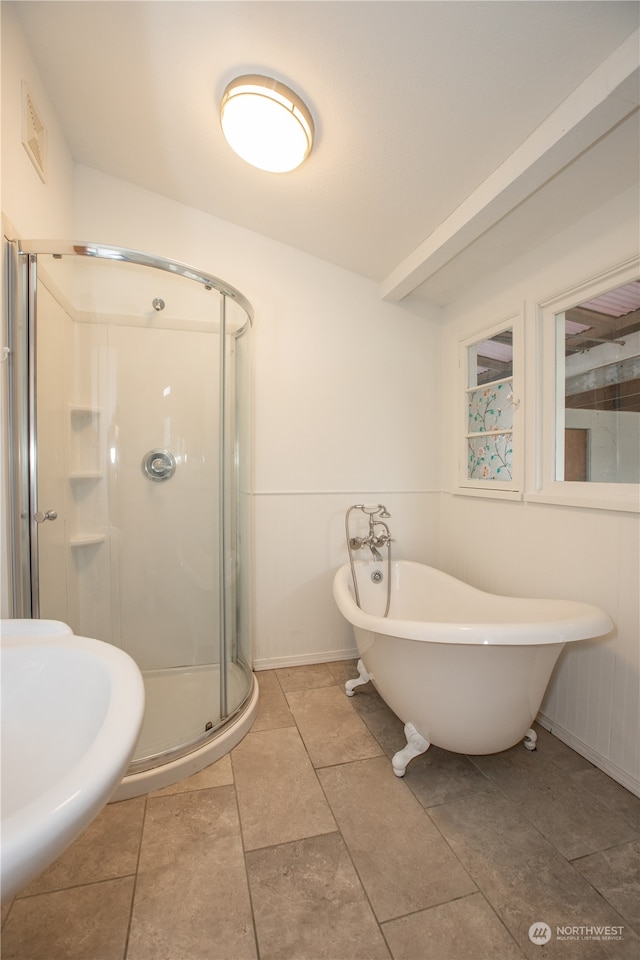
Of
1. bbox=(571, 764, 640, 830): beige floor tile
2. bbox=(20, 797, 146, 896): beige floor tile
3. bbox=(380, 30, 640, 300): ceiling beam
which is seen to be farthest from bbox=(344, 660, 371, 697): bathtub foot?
bbox=(380, 30, 640, 300): ceiling beam

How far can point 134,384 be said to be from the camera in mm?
1829

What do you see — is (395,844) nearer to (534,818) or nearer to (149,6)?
(534,818)

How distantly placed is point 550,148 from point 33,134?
1810 millimetres

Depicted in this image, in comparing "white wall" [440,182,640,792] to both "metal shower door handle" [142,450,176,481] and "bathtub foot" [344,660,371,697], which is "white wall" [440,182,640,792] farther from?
"metal shower door handle" [142,450,176,481]

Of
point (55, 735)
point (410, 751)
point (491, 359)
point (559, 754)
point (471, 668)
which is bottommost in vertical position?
point (559, 754)

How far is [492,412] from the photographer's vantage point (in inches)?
92.6

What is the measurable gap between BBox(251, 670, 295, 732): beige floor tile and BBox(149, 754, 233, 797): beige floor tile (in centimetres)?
25

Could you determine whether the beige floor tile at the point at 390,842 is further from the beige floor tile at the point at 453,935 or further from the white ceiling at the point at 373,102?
the white ceiling at the point at 373,102

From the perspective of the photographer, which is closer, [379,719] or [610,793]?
[610,793]

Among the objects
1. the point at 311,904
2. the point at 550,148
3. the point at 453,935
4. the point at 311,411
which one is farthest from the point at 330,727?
the point at 550,148

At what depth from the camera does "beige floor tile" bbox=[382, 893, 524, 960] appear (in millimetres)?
1010

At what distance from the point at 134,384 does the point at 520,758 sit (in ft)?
7.30

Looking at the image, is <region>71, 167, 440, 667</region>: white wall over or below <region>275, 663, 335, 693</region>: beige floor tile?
over

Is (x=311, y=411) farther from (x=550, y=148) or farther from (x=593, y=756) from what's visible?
(x=593, y=756)
